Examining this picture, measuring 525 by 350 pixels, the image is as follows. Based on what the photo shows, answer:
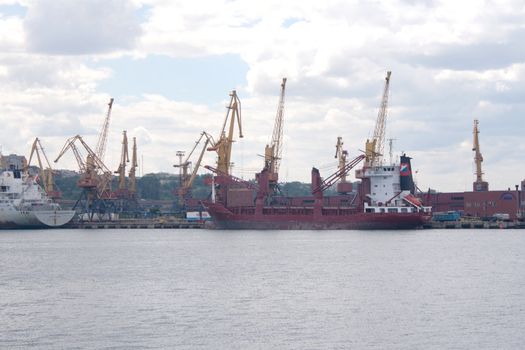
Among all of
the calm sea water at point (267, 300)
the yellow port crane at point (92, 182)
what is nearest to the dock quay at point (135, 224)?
the yellow port crane at point (92, 182)

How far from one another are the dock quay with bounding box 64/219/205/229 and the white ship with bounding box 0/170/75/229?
24.4ft

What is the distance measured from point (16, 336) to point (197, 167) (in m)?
112

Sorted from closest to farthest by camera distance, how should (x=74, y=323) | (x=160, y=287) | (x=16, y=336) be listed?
1. (x=16, y=336)
2. (x=74, y=323)
3. (x=160, y=287)

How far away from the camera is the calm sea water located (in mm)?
31281

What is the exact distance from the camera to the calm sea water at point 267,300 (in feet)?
103

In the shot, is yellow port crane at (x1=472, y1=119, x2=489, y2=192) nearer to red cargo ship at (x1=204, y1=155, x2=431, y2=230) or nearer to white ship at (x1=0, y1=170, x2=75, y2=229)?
red cargo ship at (x1=204, y1=155, x2=431, y2=230)

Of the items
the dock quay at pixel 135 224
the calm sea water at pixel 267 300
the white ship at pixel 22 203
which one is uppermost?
the white ship at pixel 22 203

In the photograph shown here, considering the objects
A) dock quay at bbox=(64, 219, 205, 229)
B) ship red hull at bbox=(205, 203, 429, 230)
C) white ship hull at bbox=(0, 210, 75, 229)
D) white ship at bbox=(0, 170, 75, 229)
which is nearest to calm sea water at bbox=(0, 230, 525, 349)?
ship red hull at bbox=(205, 203, 429, 230)

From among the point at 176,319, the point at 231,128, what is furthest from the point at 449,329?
the point at 231,128

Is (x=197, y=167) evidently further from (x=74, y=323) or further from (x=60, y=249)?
(x=74, y=323)

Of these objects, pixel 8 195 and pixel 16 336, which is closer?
pixel 16 336

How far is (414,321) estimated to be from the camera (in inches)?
1344

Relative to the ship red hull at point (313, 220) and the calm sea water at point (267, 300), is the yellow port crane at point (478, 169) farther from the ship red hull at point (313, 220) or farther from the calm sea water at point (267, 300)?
the calm sea water at point (267, 300)

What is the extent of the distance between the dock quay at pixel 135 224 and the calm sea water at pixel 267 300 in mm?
62732
